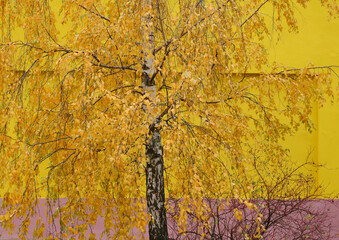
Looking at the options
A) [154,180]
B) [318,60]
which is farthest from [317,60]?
[154,180]

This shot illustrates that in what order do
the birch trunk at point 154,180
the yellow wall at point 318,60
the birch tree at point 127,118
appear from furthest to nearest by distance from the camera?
the yellow wall at point 318,60
the birch trunk at point 154,180
the birch tree at point 127,118

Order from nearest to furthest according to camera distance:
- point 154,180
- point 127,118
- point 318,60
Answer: point 127,118 → point 154,180 → point 318,60

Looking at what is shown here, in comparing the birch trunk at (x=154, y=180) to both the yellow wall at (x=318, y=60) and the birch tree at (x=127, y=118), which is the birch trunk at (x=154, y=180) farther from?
the yellow wall at (x=318, y=60)

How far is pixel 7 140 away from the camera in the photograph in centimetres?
479

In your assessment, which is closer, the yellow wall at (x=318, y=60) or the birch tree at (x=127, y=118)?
the birch tree at (x=127, y=118)

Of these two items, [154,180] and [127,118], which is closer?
[127,118]

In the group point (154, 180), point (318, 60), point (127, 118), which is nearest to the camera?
point (127, 118)

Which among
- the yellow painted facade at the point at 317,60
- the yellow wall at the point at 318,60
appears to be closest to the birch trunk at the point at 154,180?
the yellow painted facade at the point at 317,60

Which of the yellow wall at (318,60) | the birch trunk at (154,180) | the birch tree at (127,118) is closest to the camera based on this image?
the birch tree at (127,118)

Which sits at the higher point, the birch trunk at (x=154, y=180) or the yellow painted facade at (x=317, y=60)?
the yellow painted facade at (x=317, y=60)

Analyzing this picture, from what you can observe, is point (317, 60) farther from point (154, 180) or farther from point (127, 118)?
point (127, 118)

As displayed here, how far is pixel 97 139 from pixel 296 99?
2.31 m

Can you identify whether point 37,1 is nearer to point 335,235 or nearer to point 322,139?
point 322,139

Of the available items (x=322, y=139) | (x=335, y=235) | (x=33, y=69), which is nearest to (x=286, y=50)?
(x=322, y=139)
